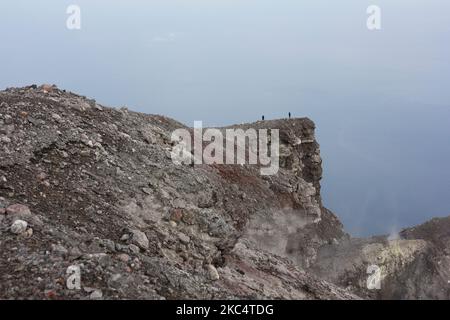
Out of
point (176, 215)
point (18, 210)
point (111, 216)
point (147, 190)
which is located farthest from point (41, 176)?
point (176, 215)

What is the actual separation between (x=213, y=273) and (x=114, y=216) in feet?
10.3

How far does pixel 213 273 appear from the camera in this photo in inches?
474

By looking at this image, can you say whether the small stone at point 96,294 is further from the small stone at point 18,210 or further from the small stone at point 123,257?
the small stone at point 18,210

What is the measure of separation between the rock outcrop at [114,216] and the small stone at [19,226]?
0.02m

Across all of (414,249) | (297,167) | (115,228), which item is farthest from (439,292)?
(115,228)

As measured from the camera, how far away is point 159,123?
24.6 m

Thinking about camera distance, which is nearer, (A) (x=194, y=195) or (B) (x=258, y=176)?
(A) (x=194, y=195)

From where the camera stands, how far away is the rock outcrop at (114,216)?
8969 millimetres

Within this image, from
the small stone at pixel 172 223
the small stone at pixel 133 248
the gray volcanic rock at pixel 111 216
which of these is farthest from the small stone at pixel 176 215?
the small stone at pixel 133 248

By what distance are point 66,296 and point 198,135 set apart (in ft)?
60.2

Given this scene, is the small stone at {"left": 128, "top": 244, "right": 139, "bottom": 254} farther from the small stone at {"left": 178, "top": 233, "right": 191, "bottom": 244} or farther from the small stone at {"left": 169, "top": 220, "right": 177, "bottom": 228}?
the small stone at {"left": 169, "top": 220, "right": 177, "bottom": 228}

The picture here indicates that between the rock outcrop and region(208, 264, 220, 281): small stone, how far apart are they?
0.18ft
